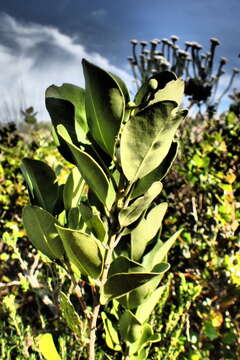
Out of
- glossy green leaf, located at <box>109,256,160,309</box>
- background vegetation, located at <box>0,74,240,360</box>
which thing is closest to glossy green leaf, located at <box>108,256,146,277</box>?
glossy green leaf, located at <box>109,256,160,309</box>

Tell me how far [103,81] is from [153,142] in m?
0.15

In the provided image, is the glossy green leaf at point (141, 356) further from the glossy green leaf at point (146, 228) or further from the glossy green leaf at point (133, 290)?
the glossy green leaf at point (146, 228)

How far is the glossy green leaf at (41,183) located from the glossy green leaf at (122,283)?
0.74 ft

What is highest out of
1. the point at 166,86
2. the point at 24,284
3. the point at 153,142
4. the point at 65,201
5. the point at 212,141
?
the point at 166,86

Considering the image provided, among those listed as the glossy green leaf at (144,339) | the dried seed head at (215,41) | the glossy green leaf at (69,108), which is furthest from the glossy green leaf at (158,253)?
the dried seed head at (215,41)

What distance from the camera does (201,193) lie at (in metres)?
2.43

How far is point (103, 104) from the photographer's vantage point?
627mm

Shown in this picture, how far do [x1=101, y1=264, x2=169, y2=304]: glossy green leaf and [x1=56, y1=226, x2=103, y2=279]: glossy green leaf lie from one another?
0.12ft

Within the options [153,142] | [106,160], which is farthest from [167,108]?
[106,160]

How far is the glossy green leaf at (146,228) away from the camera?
80 centimetres

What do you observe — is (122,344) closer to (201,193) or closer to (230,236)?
(230,236)

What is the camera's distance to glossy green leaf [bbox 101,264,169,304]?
66 cm

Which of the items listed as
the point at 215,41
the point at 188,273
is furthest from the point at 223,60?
the point at 188,273

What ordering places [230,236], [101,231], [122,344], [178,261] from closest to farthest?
1. [101,231]
2. [122,344]
3. [230,236]
4. [178,261]
